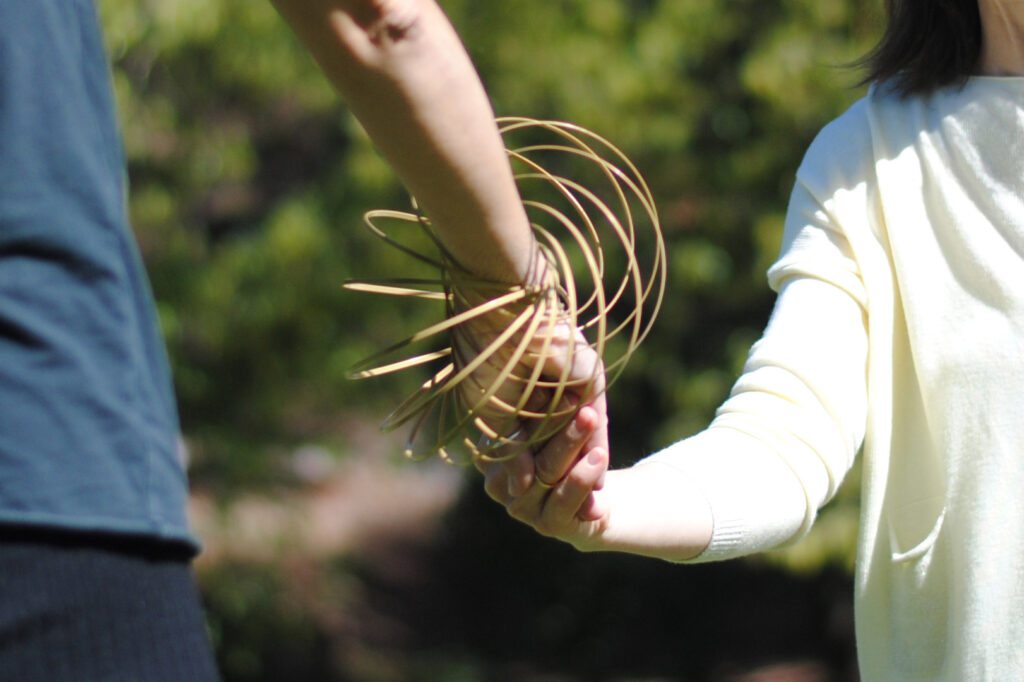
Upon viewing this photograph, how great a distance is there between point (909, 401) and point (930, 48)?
1.57 ft

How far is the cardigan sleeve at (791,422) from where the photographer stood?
47.9 inches

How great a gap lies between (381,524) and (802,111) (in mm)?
4290

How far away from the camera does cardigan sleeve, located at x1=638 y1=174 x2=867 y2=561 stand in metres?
1.22

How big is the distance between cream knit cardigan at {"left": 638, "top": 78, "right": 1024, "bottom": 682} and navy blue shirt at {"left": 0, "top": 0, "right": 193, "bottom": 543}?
0.61 meters

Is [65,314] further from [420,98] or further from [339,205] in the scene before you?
[339,205]

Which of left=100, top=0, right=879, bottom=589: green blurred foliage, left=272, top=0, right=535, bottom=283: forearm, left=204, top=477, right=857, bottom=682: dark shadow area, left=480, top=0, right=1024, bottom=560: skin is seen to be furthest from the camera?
left=204, top=477, right=857, bottom=682: dark shadow area

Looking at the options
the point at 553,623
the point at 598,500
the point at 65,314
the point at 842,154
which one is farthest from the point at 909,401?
the point at 553,623

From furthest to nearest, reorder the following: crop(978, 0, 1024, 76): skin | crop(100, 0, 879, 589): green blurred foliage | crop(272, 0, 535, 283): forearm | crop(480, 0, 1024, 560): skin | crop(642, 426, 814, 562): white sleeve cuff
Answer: crop(100, 0, 879, 589): green blurred foliage
crop(978, 0, 1024, 76): skin
crop(642, 426, 814, 562): white sleeve cuff
crop(480, 0, 1024, 560): skin
crop(272, 0, 535, 283): forearm

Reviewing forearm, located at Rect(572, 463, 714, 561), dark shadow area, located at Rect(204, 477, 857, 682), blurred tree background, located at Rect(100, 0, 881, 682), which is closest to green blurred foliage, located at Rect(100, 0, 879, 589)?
blurred tree background, located at Rect(100, 0, 881, 682)

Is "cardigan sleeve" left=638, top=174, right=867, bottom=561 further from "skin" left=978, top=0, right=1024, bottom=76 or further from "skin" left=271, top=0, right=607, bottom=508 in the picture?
"skin" left=271, top=0, right=607, bottom=508

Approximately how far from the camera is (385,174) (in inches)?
142

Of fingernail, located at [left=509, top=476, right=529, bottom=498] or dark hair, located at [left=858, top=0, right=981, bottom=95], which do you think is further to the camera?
dark hair, located at [left=858, top=0, right=981, bottom=95]

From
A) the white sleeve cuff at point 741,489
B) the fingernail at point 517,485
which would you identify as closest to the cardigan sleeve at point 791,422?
the white sleeve cuff at point 741,489

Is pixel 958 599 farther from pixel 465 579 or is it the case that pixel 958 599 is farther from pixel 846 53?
pixel 465 579
